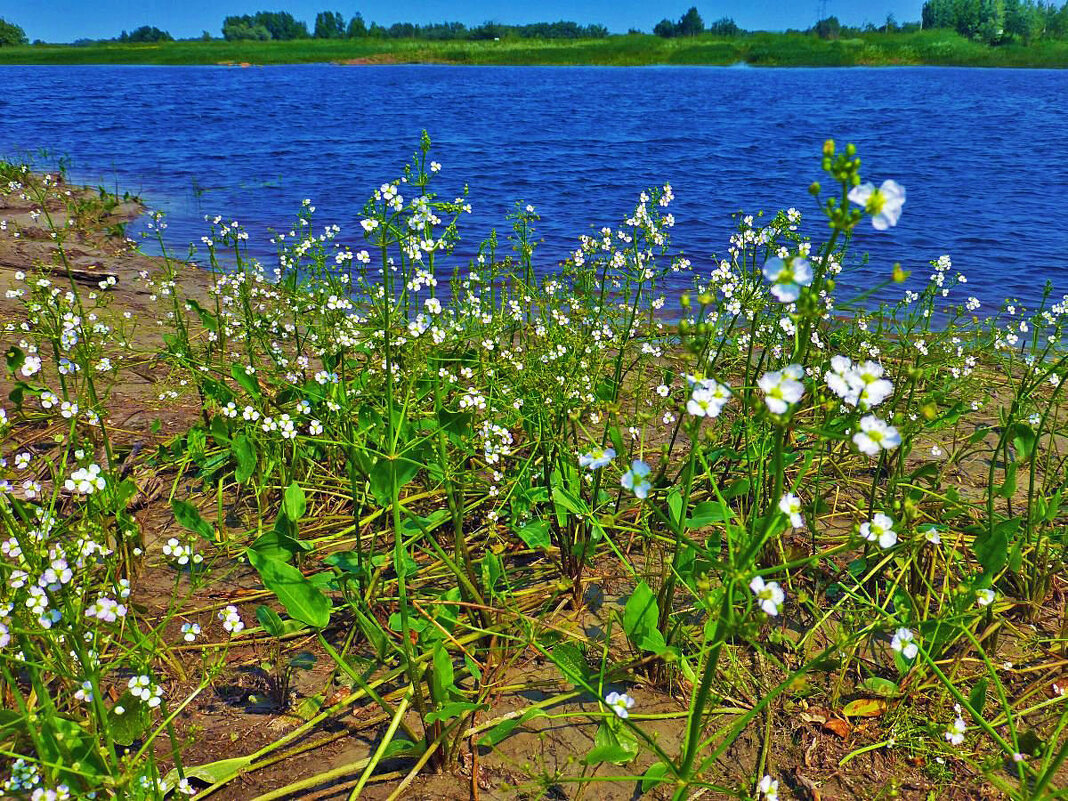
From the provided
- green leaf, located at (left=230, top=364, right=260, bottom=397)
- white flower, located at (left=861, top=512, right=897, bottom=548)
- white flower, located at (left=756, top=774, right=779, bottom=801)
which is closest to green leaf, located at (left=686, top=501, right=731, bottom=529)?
white flower, located at (left=756, top=774, right=779, bottom=801)

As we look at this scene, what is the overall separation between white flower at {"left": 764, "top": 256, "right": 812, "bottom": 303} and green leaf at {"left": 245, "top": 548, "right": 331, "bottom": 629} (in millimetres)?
1758

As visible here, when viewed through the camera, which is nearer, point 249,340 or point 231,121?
point 249,340

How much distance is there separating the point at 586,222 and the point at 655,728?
9445 millimetres

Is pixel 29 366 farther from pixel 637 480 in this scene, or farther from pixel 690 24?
pixel 690 24

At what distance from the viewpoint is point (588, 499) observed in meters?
3.35

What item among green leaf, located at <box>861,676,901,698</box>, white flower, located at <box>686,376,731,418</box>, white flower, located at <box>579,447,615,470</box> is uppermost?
white flower, located at <box>686,376,731,418</box>

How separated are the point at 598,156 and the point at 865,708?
668 inches

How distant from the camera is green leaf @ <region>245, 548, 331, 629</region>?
2465mm

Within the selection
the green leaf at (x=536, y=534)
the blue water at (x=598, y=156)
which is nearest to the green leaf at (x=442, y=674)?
the green leaf at (x=536, y=534)

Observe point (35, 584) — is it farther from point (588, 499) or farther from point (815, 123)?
point (815, 123)

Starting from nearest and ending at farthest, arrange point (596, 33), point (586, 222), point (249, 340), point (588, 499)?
point (588, 499) → point (249, 340) → point (586, 222) → point (596, 33)

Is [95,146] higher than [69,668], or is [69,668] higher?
[95,146]

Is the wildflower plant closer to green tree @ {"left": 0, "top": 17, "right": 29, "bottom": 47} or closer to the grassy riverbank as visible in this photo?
the grassy riverbank

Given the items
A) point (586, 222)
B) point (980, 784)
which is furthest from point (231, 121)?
point (980, 784)
